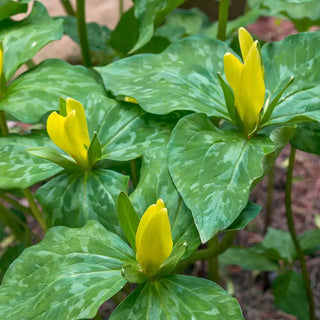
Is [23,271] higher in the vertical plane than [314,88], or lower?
lower

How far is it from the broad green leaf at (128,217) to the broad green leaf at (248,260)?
1.98ft

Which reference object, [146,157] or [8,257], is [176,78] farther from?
[8,257]

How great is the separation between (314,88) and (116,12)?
143 cm

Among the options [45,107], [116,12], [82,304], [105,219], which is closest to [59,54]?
[116,12]

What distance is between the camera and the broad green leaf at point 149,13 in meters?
0.82

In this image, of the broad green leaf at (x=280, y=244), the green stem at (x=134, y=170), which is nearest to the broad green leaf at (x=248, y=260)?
the broad green leaf at (x=280, y=244)

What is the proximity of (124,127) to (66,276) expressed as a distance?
243mm

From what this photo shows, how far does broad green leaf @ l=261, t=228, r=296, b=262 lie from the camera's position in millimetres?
1163

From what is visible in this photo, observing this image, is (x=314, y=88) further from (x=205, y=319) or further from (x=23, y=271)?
(x=23, y=271)

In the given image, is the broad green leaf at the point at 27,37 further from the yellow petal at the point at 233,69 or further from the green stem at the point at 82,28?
the yellow petal at the point at 233,69

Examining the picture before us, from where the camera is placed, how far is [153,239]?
555mm

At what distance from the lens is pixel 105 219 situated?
26.5 inches

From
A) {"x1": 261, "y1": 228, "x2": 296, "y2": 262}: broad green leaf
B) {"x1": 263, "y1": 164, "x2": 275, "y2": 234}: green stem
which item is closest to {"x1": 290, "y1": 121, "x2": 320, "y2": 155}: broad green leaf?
{"x1": 261, "y1": 228, "x2": 296, "y2": 262}: broad green leaf

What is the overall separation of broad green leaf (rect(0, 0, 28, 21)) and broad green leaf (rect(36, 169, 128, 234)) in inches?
14.6
